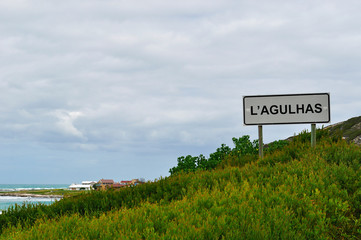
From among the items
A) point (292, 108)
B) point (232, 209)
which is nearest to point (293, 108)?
point (292, 108)

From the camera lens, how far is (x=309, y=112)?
43.5 feet

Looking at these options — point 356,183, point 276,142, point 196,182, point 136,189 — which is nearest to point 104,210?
point 136,189

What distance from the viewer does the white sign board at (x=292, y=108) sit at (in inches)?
520

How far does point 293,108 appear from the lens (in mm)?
13211

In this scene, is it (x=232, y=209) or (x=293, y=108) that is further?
(x=293, y=108)

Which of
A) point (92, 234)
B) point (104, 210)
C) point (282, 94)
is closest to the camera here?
point (92, 234)

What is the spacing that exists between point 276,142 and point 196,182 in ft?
28.5

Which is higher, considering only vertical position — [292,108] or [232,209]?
[292,108]

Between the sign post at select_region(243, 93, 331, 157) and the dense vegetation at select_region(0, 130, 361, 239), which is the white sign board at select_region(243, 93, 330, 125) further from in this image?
the dense vegetation at select_region(0, 130, 361, 239)

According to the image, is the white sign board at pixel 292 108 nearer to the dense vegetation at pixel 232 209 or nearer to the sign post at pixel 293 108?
the sign post at pixel 293 108

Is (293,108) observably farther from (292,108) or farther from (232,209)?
(232,209)

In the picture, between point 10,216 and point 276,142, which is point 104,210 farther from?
point 276,142

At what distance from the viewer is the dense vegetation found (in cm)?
607

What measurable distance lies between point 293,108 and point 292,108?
4 centimetres
